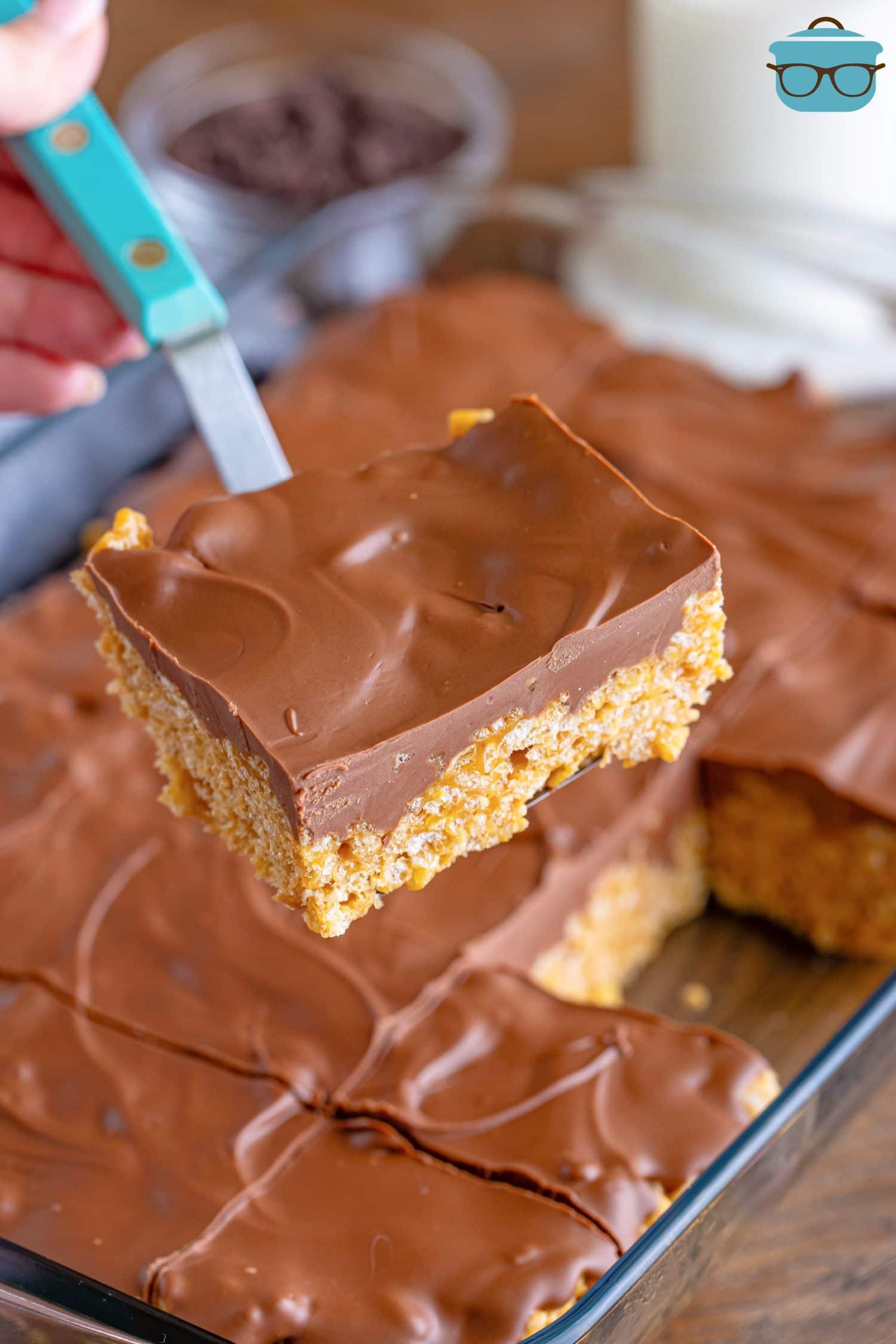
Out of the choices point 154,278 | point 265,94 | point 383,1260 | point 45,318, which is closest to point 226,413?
point 154,278

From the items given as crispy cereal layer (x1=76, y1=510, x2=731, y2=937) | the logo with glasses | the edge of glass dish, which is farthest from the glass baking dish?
the logo with glasses

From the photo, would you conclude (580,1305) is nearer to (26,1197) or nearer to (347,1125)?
(347,1125)

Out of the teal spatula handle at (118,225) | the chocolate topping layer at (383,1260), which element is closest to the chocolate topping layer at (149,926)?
the chocolate topping layer at (383,1260)

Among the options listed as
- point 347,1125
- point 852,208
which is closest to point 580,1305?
point 347,1125

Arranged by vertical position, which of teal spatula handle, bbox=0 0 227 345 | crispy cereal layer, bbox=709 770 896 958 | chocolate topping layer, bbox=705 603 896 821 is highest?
teal spatula handle, bbox=0 0 227 345

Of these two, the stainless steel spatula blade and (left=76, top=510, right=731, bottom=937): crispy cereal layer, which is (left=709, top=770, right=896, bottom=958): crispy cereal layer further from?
the stainless steel spatula blade

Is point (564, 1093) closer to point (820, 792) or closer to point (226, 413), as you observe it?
point (820, 792)

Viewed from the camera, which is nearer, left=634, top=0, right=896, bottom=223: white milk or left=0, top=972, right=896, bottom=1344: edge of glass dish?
left=0, top=972, right=896, bottom=1344: edge of glass dish
